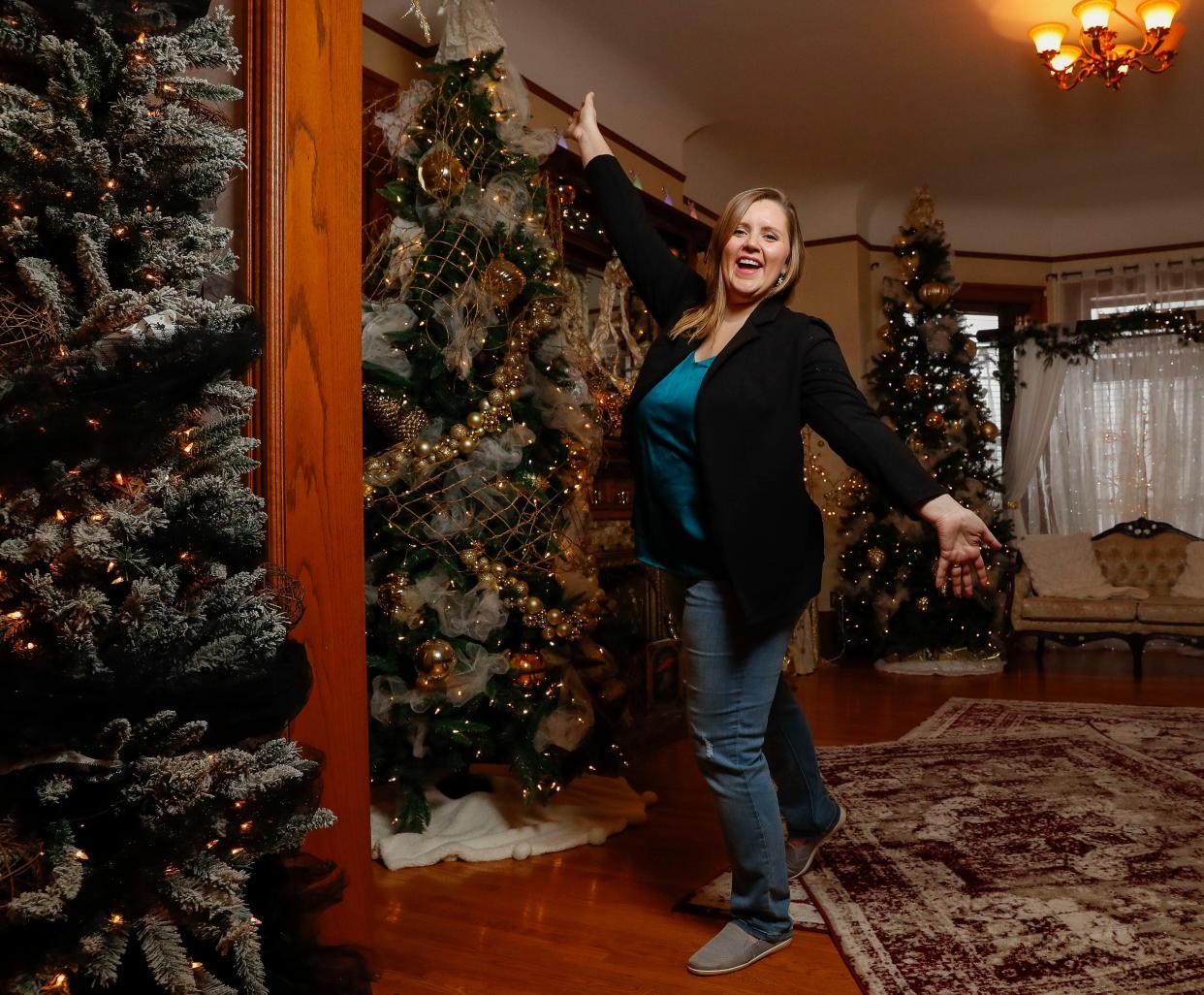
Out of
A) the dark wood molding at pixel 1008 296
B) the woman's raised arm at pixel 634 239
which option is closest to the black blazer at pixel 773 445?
the woman's raised arm at pixel 634 239

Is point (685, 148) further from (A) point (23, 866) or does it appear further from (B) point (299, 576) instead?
(A) point (23, 866)

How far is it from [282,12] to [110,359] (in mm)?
774

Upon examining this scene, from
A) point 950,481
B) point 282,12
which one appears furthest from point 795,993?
point 950,481

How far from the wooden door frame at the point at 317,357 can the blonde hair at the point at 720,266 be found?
2.59 ft

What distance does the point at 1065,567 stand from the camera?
275 inches

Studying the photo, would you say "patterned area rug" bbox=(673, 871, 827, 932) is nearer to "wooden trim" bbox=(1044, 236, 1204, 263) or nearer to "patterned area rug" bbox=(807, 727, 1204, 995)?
"patterned area rug" bbox=(807, 727, 1204, 995)

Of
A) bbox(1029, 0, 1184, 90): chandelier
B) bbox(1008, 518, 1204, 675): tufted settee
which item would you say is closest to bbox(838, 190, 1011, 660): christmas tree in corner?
bbox(1008, 518, 1204, 675): tufted settee

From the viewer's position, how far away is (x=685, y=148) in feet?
21.5

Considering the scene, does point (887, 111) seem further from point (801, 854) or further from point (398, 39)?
point (801, 854)

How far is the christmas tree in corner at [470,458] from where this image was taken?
2904mm

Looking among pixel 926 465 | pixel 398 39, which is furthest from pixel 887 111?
pixel 398 39

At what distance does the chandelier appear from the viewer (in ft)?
14.6

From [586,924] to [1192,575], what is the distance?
233 inches

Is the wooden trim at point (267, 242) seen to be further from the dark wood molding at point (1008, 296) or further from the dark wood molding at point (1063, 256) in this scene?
the dark wood molding at point (1008, 296)
